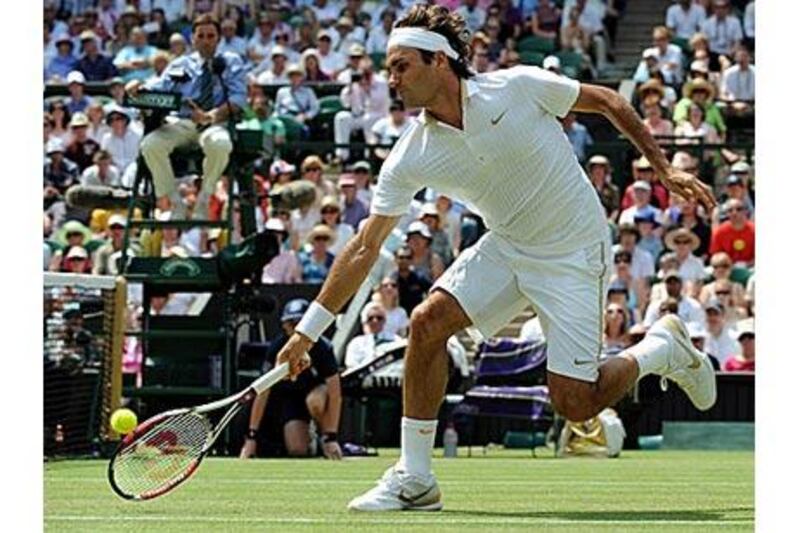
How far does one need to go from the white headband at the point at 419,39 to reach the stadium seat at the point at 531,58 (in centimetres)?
1654

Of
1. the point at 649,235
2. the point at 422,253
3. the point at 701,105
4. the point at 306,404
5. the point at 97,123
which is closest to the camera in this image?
the point at 306,404

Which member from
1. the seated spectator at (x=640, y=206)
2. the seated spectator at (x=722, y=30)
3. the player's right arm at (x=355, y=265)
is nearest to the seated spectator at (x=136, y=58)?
the seated spectator at (x=722, y=30)

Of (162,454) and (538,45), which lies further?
(538,45)

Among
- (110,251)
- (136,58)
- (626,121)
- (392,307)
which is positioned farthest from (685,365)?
(136,58)

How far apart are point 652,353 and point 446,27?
5.73ft

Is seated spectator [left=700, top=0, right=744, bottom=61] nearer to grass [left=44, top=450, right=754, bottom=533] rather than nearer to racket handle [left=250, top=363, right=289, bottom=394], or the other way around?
grass [left=44, top=450, right=754, bottom=533]

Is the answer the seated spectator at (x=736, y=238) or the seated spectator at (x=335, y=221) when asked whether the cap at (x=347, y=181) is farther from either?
the seated spectator at (x=736, y=238)

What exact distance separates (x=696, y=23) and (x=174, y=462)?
59.2 feet

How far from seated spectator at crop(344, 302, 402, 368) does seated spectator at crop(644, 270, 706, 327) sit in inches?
91.2

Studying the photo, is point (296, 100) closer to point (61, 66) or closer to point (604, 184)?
point (61, 66)

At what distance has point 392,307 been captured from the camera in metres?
18.7

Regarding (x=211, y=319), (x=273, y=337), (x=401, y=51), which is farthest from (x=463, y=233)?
(x=401, y=51)

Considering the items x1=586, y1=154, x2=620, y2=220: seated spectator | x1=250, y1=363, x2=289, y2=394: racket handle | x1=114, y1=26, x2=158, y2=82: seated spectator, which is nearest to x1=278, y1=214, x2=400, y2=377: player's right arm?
x1=250, y1=363, x2=289, y2=394: racket handle
